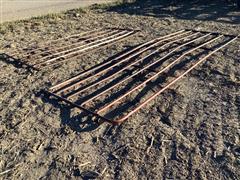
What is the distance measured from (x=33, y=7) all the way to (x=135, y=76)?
759 cm

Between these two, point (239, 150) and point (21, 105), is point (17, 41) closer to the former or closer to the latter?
point (21, 105)

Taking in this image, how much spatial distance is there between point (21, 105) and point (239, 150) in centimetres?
258

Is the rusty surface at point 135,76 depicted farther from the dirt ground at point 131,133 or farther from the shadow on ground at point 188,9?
A: the shadow on ground at point 188,9

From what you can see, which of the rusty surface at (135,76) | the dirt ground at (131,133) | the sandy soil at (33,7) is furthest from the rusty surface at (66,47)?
the sandy soil at (33,7)

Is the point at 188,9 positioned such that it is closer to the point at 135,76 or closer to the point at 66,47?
the point at 66,47

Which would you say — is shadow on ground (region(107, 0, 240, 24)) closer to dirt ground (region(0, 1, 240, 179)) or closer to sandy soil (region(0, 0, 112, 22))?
sandy soil (region(0, 0, 112, 22))

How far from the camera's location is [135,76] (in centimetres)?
527

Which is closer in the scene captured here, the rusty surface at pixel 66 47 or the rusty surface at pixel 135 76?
the rusty surface at pixel 135 76

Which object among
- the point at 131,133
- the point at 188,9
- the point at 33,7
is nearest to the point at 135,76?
the point at 131,133

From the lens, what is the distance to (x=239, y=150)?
356cm

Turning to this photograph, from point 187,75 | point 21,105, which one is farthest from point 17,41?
point 187,75

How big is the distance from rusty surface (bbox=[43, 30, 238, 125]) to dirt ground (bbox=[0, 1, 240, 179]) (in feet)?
0.52

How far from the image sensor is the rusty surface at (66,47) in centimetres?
603

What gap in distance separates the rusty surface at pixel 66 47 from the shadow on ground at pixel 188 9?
6.07 ft
